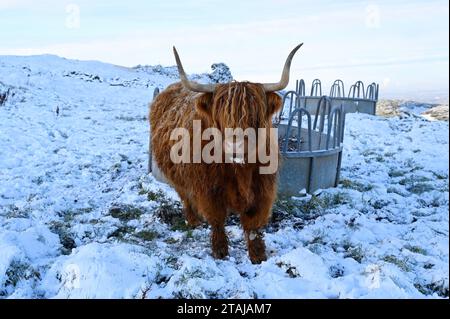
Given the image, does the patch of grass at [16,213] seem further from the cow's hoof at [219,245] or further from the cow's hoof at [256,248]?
the cow's hoof at [256,248]

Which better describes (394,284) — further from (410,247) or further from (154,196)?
(154,196)

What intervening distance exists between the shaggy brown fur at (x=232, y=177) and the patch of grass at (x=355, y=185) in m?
2.36

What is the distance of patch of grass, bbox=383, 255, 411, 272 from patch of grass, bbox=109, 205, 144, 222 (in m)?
2.39

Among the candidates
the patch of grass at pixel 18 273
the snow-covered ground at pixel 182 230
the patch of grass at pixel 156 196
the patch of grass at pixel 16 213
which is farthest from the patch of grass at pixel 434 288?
the patch of grass at pixel 16 213

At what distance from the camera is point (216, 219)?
3.66 m

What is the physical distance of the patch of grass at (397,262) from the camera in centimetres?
323

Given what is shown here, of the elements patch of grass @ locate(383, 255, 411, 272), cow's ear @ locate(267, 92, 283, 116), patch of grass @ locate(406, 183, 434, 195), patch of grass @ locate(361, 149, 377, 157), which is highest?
cow's ear @ locate(267, 92, 283, 116)

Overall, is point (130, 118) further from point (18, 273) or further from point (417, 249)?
point (417, 249)

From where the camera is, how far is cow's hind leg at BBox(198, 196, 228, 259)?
3594mm

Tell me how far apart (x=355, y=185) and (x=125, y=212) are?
2.96 metres

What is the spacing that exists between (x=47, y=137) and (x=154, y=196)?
4149 mm

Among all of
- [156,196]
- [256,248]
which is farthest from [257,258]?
[156,196]

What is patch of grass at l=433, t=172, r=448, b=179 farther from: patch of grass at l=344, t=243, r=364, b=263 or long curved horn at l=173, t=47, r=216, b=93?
long curved horn at l=173, t=47, r=216, b=93

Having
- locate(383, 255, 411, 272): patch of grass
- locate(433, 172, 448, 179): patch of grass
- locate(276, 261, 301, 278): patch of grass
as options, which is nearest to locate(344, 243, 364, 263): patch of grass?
locate(383, 255, 411, 272): patch of grass
